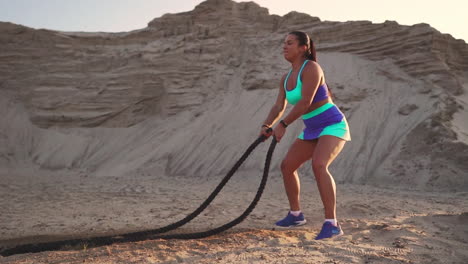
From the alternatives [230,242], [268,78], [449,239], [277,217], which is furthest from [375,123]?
[230,242]

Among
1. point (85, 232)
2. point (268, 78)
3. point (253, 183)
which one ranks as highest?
point (268, 78)

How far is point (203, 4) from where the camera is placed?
16266mm

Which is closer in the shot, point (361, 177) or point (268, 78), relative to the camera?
point (361, 177)

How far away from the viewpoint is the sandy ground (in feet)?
9.84

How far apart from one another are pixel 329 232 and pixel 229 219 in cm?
188

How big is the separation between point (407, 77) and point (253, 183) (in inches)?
260

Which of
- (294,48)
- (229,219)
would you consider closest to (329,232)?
(294,48)

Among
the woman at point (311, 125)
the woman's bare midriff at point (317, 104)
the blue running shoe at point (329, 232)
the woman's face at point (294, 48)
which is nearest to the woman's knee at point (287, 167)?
the woman at point (311, 125)

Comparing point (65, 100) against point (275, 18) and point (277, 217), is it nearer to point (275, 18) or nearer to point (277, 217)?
point (275, 18)

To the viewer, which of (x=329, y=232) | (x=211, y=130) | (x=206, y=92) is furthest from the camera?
(x=206, y=92)

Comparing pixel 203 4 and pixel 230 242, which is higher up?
pixel 203 4

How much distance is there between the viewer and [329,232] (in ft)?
11.3

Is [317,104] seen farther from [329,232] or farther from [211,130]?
[211,130]

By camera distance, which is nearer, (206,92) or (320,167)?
(320,167)
